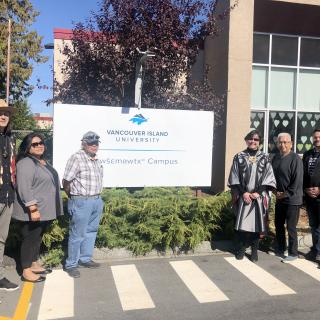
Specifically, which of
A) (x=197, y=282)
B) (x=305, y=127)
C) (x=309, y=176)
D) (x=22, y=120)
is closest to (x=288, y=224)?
(x=309, y=176)

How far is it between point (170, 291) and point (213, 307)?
611 mm

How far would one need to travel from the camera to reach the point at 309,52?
12.1 m

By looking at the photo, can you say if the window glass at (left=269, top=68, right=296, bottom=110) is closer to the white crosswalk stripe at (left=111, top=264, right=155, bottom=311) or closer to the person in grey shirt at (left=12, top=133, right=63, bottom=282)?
the white crosswalk stripe at (left=111, top=264, right=155, bottom=311)

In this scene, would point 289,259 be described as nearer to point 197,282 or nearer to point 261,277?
point 261,277

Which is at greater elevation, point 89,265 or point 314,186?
point 314,186

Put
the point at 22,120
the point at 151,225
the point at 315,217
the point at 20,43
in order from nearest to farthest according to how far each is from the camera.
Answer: the point at 315,217 → the point at 151,225 → the point at 20,43 → the point at 22,120

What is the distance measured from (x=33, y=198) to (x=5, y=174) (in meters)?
0.43

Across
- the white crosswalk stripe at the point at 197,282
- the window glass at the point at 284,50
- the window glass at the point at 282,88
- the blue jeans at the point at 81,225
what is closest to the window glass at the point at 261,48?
the window glass at the point at 284,50

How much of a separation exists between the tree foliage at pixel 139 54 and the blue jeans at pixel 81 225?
4.23 m

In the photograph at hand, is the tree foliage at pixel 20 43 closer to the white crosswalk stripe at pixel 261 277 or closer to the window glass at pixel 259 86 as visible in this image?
the window glass at pixel 259 86

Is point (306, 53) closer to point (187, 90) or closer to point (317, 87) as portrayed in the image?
point (317, 87)

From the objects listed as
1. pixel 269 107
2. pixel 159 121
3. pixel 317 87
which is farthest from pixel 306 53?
pixel 159 121

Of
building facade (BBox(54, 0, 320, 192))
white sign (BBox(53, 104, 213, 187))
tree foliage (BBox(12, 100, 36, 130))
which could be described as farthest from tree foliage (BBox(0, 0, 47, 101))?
white sign (BBox(53, 104, 213, 187))

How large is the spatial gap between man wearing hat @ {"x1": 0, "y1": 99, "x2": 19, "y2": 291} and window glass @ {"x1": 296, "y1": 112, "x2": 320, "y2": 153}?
9.28 metres
